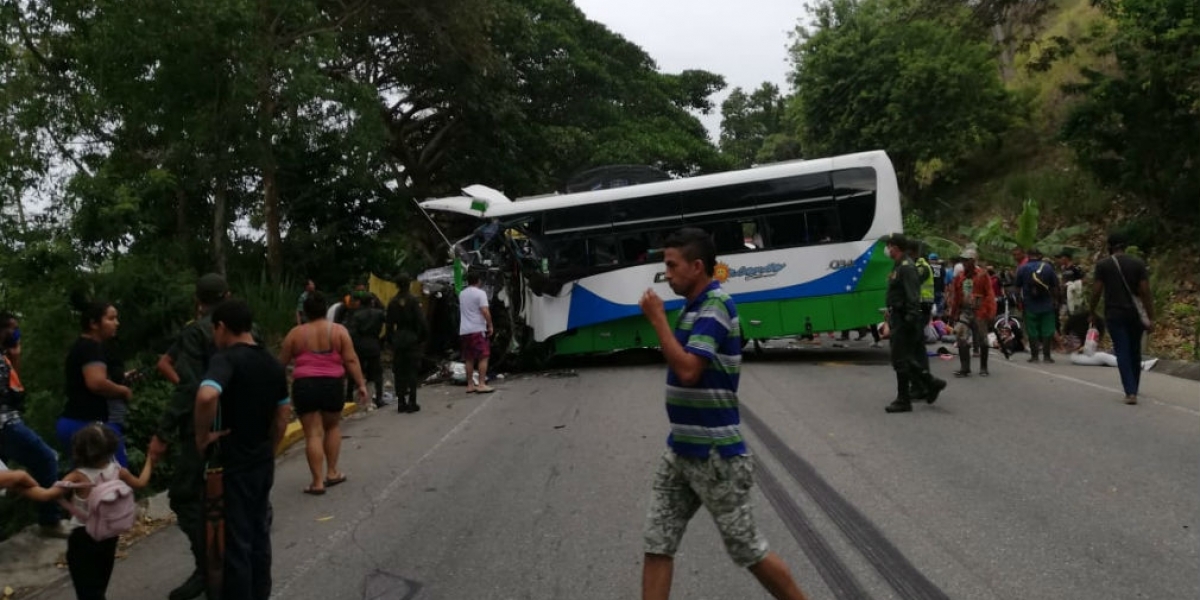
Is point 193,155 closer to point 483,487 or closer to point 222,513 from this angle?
point 483,487

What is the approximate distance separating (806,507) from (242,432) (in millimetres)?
3768

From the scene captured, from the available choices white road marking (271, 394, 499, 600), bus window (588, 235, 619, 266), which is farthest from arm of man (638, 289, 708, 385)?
bus window (588, 235, 619, 266)

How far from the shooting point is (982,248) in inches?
945

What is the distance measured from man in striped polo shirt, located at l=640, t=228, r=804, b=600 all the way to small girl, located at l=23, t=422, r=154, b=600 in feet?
8.66

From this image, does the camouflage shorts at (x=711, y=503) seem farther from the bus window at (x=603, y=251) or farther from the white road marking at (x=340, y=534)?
the bus window at (x=603, y=251)

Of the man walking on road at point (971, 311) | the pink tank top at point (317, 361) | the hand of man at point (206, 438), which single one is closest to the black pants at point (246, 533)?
the hand of man at point (206, 438)

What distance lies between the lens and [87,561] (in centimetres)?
466

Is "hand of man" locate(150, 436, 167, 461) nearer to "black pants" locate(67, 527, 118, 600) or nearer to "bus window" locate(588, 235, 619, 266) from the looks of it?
"black pants" locate(67, 527, 118, 600)

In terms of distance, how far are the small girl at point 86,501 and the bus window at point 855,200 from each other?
510 inches

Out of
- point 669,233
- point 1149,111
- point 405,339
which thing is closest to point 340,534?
point 405,339

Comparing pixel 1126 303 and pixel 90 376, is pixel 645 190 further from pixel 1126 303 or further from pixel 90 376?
pixel 90 376

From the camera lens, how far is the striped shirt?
157 inches

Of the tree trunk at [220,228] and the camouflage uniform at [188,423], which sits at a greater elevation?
the tree trunk at [220,228]

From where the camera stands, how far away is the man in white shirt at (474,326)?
13.8 m
